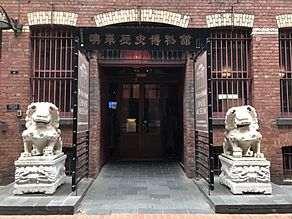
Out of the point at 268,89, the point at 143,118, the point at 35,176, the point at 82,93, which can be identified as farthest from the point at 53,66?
the point at 268,89

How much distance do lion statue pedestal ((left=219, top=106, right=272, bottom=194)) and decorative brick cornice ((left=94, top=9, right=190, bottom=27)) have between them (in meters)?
2.83

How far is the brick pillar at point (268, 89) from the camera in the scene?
7043mm

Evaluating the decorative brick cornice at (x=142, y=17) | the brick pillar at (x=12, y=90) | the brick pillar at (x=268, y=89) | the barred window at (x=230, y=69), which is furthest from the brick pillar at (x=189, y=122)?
the brick pillar at (x=12, y=90)

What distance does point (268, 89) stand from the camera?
23.4 feet

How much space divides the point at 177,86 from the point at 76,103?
494cm

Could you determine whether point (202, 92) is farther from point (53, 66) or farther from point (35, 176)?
point (53, 66)

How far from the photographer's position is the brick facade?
6996 mm

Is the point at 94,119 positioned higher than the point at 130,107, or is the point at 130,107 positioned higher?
the point at 130,107

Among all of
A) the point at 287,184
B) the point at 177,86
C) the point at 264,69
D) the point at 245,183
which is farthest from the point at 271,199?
the point at 177,86

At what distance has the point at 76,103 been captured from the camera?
17.5 feet

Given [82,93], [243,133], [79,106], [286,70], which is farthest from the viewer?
[286,70]

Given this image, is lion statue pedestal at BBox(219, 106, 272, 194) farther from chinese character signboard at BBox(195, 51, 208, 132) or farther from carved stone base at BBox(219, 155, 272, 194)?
chinese character signboard at BBox(195, 51, 208, 132)

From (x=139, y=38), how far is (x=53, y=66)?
2.35 m

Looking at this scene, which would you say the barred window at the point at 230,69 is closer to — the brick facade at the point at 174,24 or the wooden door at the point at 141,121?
the brick facade at the point at 174,24
